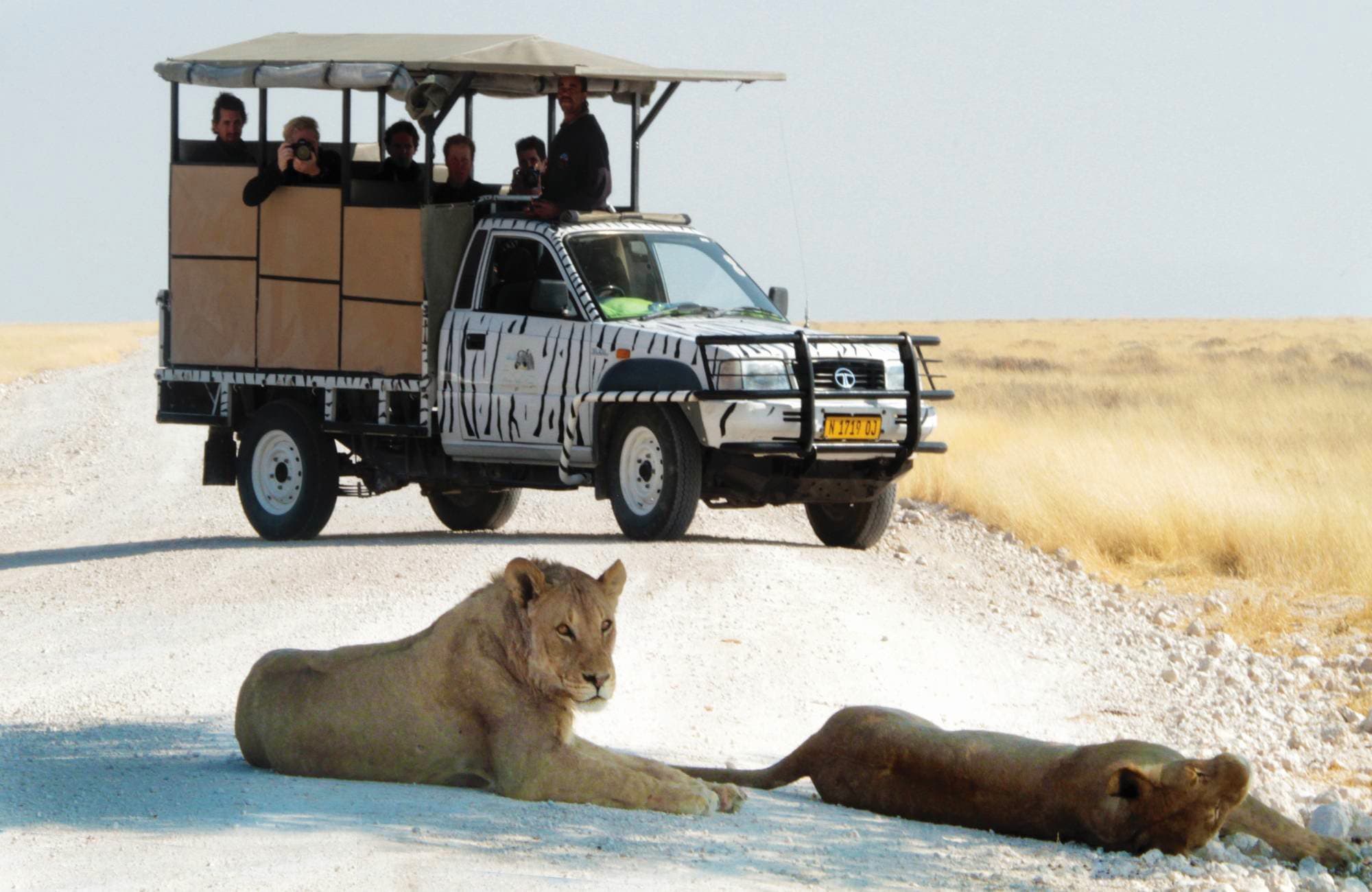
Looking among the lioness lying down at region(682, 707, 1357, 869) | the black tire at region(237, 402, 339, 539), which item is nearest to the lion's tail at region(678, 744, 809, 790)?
the lioness lying down at region(682, 707, 1357, 869)

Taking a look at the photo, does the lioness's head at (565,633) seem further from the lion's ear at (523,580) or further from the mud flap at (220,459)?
the mud flap at (220,459)

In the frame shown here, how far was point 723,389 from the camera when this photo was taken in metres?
12.5

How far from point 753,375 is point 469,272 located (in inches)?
96.0

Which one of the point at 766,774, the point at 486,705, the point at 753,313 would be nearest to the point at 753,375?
the point at 753,313

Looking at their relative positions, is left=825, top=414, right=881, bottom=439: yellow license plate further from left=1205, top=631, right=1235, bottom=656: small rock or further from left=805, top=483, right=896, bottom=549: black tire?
left=1205, top=631, right=1235, bottom=656: small rock

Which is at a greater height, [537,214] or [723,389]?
[537,214]

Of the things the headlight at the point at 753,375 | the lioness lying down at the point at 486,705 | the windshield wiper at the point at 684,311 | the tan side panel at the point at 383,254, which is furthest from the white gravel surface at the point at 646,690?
the tan side panel at the point at 383,254

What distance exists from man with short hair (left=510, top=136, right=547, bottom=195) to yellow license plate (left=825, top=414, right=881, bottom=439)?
12.7 feet

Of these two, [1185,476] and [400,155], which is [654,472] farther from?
[1185,476]

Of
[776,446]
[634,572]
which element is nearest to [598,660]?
[634,572]

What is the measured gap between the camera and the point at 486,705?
671 centimetres

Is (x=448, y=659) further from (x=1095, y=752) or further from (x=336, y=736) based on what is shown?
(x=1095, y=752)

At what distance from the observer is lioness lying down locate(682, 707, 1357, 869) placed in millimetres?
6348

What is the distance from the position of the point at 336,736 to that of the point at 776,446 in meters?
5.94
